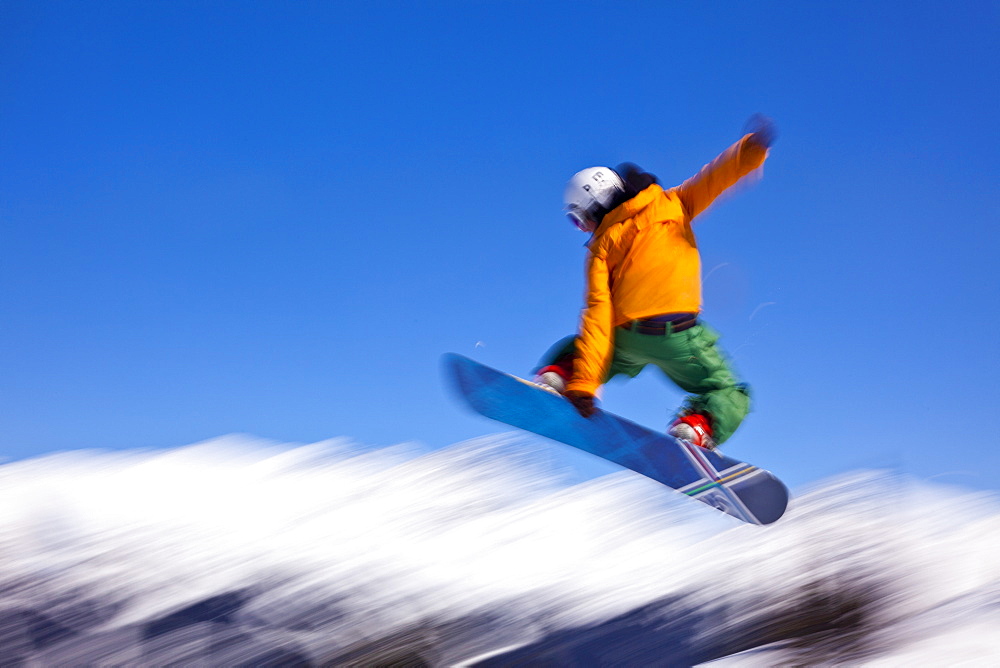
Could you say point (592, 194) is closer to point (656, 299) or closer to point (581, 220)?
point (581, 220)

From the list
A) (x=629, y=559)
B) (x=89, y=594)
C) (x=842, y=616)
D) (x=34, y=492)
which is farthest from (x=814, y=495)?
(x=34, y=492)

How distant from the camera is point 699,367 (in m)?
4.27

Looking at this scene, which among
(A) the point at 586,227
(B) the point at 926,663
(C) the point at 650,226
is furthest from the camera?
(A) the point at 586,227

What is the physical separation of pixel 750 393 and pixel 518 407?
4.32 ft

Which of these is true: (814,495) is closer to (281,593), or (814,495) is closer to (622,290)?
(622,290)

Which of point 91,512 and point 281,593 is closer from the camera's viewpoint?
point 281,593

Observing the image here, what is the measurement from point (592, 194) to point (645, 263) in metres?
0.54

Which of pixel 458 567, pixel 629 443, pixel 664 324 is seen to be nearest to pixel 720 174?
pixel 664 324

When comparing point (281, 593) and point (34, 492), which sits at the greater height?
point (34, 492)

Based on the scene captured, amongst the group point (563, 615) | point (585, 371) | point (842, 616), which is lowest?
point (842, 616)

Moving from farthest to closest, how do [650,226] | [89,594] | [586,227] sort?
[586,227] → [650,226] → [89,594]

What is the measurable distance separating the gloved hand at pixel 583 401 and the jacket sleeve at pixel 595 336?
2cm

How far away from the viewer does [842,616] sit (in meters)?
4.04

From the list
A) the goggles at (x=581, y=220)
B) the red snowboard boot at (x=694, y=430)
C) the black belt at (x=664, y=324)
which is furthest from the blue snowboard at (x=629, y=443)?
the goggles at (x=581, y=220)
